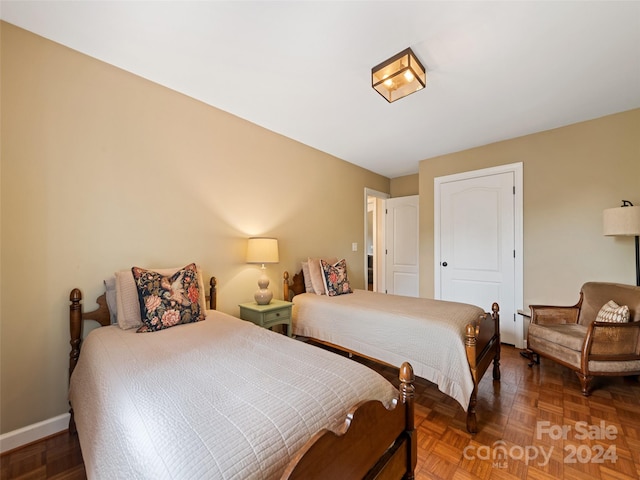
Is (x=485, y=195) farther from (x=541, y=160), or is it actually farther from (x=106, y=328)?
(x=106, y=328)

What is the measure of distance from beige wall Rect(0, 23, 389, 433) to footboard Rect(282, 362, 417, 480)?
6.38 feet

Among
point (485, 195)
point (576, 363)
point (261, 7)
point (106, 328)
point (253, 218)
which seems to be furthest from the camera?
point (485, 195)

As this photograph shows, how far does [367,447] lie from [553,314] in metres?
2.92

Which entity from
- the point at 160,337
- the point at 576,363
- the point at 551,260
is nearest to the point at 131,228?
the point at 160,337

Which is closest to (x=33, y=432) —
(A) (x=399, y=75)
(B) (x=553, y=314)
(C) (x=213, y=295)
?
(C) (x=213, y=295)

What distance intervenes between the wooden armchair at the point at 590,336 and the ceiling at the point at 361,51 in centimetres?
182

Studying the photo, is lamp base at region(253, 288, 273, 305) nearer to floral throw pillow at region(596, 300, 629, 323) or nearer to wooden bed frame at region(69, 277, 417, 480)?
wooden bed frame at region(69, 277, 417, 480)

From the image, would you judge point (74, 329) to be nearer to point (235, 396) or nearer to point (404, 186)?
point (235, 396)

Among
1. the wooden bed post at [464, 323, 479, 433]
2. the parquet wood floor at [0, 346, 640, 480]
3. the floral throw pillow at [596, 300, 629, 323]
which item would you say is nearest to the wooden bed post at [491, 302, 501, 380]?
the parquet wood floor at [0, 346, 640, 480]

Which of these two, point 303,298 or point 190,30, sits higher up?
point 190,30

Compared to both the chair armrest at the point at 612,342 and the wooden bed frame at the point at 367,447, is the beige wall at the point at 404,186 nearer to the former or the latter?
the chair armrest at the point at 612,342

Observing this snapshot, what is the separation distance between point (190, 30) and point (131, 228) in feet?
4.62

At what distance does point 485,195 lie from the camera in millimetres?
3484

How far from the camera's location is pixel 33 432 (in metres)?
1.65
